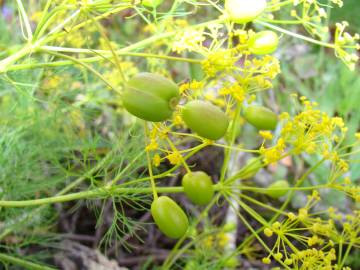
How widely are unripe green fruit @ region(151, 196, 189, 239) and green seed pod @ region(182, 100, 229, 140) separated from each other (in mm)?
158

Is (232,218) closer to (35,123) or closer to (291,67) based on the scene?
(35,123)

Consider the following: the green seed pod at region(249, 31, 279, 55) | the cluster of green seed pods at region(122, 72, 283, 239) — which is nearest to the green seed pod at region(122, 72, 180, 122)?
the cluster of green seed pods at region(122, 72, 283, 239)

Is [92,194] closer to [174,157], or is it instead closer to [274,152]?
[174,157]

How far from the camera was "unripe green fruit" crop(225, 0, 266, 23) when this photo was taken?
900mm

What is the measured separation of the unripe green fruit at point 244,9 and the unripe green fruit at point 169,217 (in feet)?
1.15

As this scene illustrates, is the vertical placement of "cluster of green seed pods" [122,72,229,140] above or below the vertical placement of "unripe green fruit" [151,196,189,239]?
above

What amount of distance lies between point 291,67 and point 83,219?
117 cm

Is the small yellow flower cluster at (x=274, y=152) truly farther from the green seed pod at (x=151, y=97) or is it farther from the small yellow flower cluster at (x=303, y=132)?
the green seed pod at (x=151, y=97)

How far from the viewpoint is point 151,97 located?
0.80 meters

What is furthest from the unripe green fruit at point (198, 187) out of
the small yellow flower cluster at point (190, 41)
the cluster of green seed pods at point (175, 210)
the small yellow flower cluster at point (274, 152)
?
the small yellow flower cluster at point (190, 41)

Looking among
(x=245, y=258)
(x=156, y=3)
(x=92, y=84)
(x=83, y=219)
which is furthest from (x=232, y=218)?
(x=156, y=3)

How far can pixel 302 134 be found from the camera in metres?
0.98

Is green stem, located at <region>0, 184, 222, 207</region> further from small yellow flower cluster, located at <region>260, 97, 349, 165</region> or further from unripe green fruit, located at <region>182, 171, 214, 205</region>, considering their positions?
small yellow flower cluster, located at <region>260, 97, 349, 165</region>

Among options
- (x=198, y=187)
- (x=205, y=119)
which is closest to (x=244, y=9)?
(x=205, y=119)
